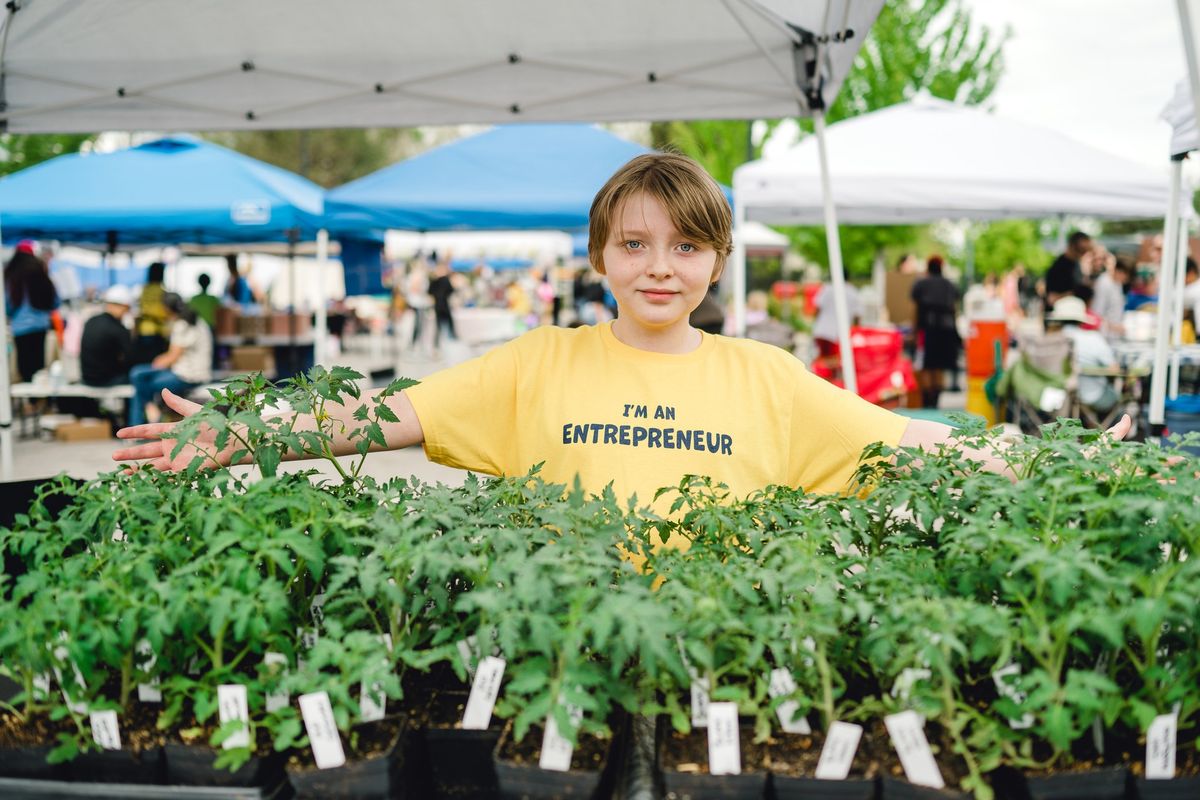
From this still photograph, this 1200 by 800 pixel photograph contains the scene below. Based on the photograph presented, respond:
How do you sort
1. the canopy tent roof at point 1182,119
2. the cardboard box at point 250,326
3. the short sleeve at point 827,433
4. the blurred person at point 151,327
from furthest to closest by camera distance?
1. the cardboard box at point 250,326
2. the blurred person at point 151,327
3. the canopy tent roof at point 1182,119
4. the short sleeve at point 827,433

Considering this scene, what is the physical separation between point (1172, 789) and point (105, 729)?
4.38ft

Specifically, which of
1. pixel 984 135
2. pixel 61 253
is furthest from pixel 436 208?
pixel 61 253

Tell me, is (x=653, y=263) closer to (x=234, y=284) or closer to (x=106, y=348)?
(x=106, y=348)

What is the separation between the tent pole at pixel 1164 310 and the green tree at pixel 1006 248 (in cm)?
2385

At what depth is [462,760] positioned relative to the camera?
127 centimetres

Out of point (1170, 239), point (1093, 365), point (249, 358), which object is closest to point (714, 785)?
point (1170, 239)

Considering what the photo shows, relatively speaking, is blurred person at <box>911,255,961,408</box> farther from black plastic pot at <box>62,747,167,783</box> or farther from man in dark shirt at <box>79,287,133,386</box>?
black plastic pot at <box>62,747,167,783</box>

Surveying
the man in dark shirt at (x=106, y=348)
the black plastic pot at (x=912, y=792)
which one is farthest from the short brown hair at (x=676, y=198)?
the man in dark shirt at (x=106, y=348)

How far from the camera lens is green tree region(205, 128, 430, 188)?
3572 centimetres

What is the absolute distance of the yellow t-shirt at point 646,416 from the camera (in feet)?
5.83

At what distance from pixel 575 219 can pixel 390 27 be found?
4177 mm

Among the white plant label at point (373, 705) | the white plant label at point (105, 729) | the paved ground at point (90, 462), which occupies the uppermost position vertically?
the white plant label at point (373, 705)

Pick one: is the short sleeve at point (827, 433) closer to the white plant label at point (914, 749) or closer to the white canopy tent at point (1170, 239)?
the white plant label at point (914, 749)

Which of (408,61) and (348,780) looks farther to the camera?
(408,61)
